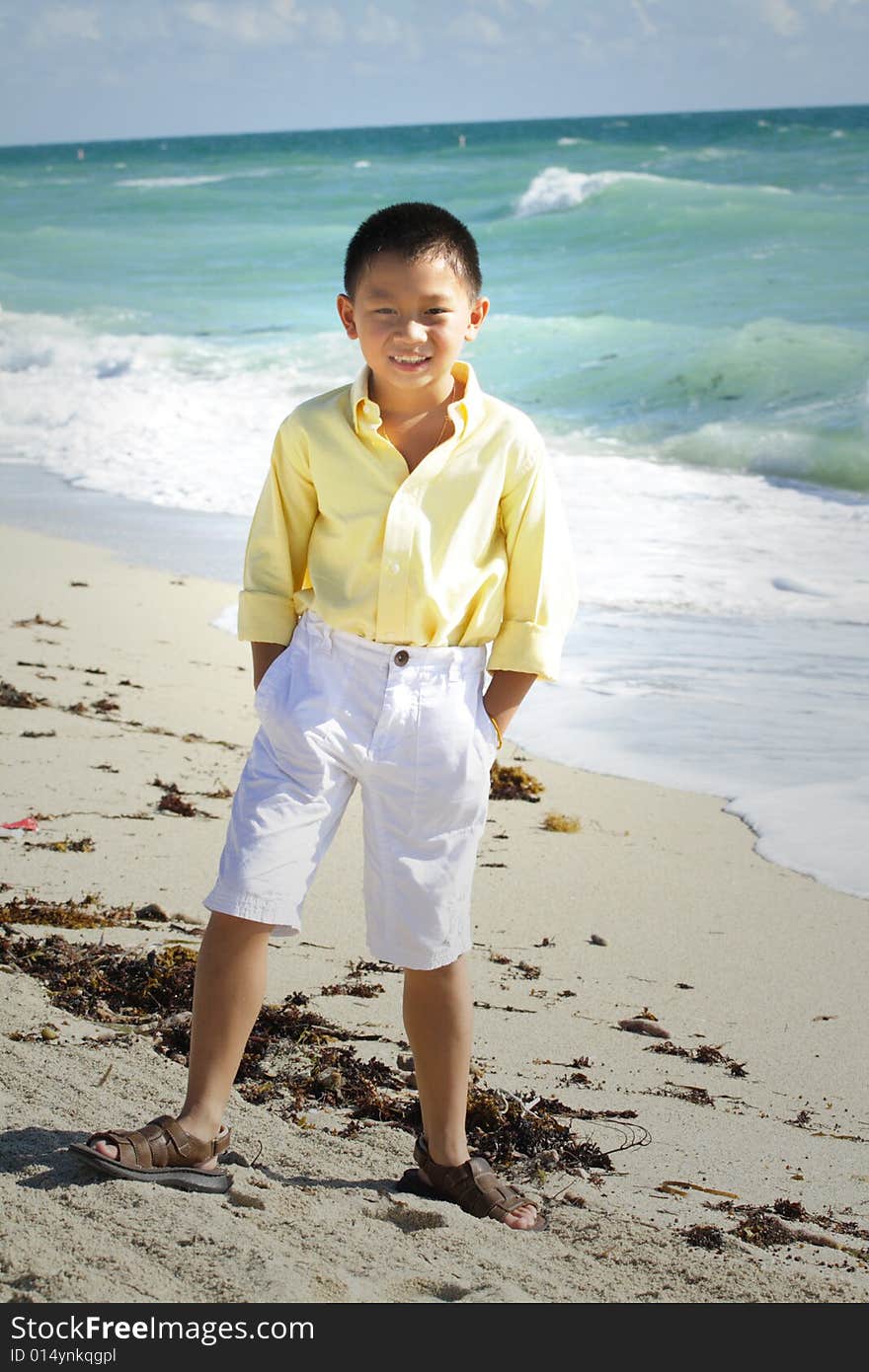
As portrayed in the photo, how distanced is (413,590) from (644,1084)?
1358mm

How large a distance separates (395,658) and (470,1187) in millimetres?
933

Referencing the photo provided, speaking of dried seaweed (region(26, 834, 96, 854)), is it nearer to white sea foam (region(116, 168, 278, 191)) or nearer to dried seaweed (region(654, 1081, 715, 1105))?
dried seaweed (region(654, 1081, 715, 1105))

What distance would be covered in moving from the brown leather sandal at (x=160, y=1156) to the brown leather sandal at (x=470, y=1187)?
346mm

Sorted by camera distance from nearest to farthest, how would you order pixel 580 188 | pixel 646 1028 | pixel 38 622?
pixel 646 1028 → pixel 38 622 → pixel 580 188

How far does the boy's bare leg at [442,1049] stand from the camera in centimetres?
255

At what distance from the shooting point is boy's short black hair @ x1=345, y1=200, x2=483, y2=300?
96.3 inches

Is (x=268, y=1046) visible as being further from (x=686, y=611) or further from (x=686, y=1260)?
(x=686, y=611)

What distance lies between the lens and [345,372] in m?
19.4

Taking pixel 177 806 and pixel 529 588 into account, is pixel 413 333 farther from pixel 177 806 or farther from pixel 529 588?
pixel 177 806

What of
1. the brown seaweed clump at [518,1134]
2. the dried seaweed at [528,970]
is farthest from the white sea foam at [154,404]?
the brown seaweed clump at [518,1134]

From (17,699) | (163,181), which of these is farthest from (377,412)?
(163,181)

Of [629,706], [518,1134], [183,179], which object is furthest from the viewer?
[183,179]

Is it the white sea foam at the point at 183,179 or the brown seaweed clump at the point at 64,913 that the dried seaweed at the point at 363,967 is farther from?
the white sea foam at the point at 183,179

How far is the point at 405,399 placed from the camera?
8.29ft
